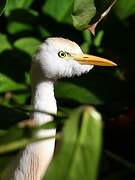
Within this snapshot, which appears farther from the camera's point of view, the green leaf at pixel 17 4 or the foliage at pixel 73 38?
the green leaf at pixel 17 4

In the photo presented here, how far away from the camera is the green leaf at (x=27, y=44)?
257 centimetres

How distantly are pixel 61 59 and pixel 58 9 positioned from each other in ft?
3.08

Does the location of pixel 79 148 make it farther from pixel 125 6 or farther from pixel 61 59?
pixel 61 59

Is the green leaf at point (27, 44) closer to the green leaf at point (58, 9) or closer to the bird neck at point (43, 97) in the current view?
the green leaf at point (58, 9)

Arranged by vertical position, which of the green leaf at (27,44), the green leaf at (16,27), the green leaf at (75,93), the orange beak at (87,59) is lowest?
the orange beak at (87,59)

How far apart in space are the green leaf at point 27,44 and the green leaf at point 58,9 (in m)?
0.19

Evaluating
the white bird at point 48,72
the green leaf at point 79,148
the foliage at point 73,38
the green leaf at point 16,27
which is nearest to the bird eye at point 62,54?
the white bird at point 48,72

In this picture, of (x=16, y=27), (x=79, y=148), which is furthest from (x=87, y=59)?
(x=79, y=148)

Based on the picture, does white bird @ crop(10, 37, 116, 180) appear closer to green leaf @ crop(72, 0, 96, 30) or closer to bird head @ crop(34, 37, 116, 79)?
bird head @ crop(34, 37, 116, 79)

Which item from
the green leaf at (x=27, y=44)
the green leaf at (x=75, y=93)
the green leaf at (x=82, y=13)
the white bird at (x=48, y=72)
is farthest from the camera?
the green leaf at (x=27, y=44)

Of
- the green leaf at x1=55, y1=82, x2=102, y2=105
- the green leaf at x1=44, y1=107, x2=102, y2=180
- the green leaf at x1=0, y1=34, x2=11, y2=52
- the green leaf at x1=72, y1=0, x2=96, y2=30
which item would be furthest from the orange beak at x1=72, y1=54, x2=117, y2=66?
the green leaf at x1=44, y1=107, x2=102, y2=180

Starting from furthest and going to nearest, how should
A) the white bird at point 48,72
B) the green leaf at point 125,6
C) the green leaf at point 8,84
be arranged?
the green leaf at point 8,84, the white bird at point 48,72, the green leaf at point 125,6

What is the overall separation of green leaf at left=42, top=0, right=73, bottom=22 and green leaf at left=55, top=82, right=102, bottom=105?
41cm

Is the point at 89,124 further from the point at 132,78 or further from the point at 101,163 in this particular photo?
the point at 132,78
